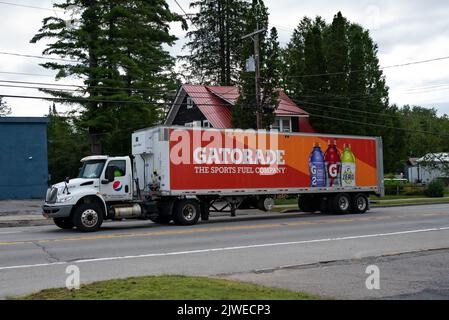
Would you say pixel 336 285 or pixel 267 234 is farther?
pixel 267 234

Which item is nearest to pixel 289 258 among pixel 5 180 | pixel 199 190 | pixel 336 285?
pixel 336 285

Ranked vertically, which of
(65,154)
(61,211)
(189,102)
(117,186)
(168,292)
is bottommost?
(168,292)

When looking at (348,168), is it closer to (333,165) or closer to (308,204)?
(333,165)

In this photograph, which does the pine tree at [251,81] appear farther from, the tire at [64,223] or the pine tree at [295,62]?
the tire at [64,223]

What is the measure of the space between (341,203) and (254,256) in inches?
583

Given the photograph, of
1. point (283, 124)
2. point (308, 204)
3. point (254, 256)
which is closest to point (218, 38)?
point (283, 124)

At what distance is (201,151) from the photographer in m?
21.7

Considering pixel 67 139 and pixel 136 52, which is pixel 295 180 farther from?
pixel 67 139

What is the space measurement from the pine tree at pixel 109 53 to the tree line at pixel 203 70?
0.07m

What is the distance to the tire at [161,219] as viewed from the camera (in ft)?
70.2

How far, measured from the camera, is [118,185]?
66.7 ft

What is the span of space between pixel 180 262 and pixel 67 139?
45750mm

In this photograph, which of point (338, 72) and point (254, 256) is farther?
point (338, 72)

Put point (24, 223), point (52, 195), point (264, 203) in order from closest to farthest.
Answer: point (52, 195) → point (264, 203) → point (24, 223)
